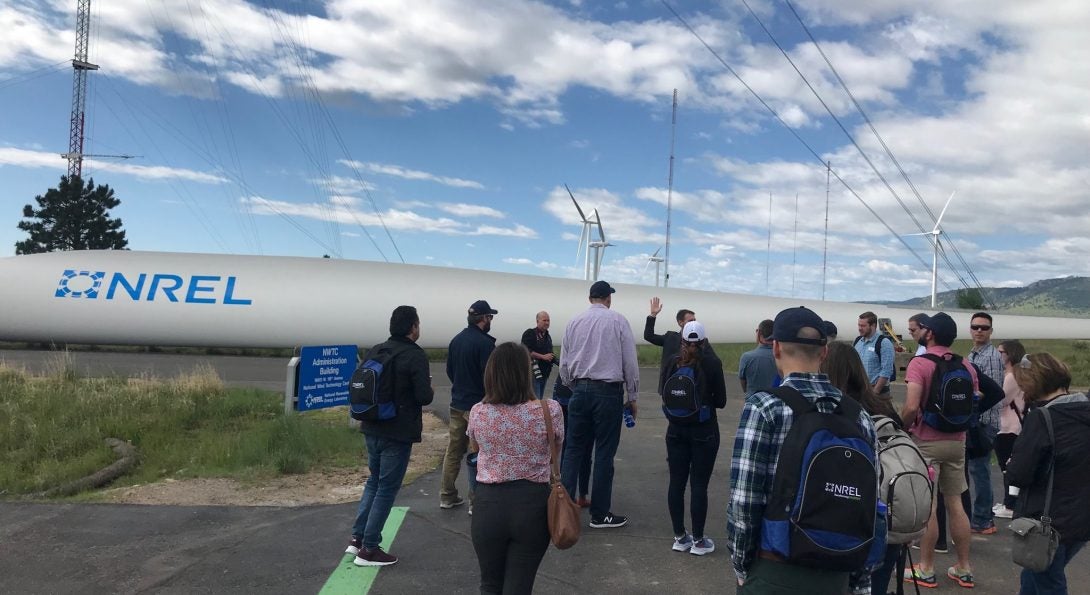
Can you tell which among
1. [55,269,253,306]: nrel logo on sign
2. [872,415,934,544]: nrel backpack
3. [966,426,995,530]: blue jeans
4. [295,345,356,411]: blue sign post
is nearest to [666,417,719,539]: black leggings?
[872,415,934,544]: nrel backpack

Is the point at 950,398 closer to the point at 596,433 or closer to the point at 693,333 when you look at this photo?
the point at 693,333

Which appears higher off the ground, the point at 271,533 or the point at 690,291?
the point at 690,291

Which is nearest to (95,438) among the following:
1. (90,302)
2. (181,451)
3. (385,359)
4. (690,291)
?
(181,451)

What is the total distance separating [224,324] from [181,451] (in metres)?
13.6

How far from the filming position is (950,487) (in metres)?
4.72

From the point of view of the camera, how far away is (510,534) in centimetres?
315

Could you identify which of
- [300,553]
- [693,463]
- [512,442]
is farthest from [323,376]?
[512,442]

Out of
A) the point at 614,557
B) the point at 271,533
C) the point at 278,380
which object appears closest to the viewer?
the point at 614,557

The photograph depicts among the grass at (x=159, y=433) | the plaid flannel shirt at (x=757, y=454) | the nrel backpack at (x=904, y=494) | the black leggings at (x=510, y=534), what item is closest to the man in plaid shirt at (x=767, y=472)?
the plaid flannel shirt at (x=757, y=454)

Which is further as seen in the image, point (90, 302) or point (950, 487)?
point (90, 302)

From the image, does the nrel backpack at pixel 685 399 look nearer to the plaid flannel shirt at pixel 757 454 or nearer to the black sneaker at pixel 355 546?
the black sneaker at pixel 355 546

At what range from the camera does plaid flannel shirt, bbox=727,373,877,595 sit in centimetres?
232

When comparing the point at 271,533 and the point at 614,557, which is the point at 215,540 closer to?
the point at 271,533

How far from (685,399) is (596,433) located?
1.06 metres
